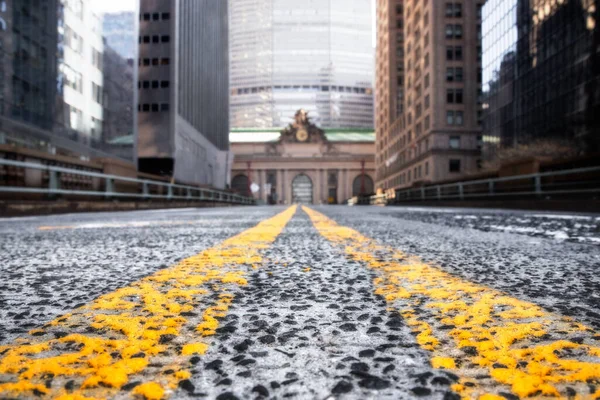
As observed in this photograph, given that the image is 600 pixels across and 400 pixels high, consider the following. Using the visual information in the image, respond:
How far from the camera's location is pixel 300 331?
1.06 meters

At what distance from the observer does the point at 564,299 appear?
1395 mm

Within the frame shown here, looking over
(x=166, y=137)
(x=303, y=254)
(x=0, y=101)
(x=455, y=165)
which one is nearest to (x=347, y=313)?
(x=303, y=254)

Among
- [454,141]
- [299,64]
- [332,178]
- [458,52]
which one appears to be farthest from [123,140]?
[299,64]

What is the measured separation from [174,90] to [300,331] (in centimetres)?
3876

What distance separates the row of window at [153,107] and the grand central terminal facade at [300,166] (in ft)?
188

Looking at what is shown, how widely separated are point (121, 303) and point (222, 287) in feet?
1.22

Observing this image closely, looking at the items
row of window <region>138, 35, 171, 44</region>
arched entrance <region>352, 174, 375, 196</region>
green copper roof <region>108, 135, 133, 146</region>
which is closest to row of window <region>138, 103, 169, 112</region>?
row of window <region>138, 35, 171, 44</region>

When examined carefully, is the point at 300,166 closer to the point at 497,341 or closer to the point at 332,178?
the point at 332,178

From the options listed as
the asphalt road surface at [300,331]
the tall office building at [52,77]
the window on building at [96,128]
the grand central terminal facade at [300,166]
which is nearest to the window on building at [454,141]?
the grand central terminal facade at [300,166]

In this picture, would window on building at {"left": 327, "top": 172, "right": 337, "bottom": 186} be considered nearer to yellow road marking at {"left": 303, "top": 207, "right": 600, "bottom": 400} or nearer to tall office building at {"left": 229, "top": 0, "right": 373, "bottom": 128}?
tall office building at {"left": 229, "top": 0, "right": 373, "bottom": 128}

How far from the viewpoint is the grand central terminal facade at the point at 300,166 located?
94875mm

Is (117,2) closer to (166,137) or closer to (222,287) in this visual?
(166,137)

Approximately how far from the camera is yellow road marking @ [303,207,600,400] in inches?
29.0

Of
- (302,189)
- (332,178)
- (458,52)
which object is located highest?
(458,52)
